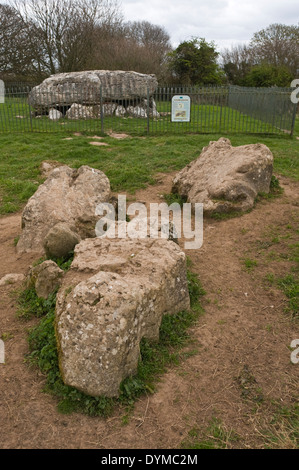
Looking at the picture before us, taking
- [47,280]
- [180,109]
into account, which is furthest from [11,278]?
[180,109]

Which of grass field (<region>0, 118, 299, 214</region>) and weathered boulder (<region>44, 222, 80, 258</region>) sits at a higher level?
grass field (<region>0, 118, 299, 214</region>)

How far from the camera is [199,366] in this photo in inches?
135

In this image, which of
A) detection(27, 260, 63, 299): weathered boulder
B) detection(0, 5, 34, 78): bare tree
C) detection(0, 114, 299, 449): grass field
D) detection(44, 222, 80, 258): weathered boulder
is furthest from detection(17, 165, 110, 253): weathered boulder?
detection(0, 5, 34, 78): bare tree

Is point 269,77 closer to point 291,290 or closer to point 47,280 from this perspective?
point 291,290

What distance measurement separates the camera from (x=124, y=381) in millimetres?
3135

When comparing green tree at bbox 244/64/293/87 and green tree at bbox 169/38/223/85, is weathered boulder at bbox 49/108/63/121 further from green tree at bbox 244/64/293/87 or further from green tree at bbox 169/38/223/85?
green tree at bbox 244/64/293/87

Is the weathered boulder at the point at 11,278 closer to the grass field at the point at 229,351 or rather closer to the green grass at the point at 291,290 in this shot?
the grass field at the point at 229,351

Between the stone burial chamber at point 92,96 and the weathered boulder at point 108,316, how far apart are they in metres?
12.4

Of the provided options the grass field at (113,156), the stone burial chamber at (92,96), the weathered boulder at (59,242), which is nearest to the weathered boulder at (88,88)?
the stone burial chamber at (92,96)

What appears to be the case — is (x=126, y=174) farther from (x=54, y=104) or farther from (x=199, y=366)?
(x=54, y=104)

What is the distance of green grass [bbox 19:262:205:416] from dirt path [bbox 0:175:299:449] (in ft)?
0.24

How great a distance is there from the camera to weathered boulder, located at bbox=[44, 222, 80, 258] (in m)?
4.73

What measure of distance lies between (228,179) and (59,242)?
10.5ft

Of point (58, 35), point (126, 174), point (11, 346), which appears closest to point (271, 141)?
point (126, 174)
